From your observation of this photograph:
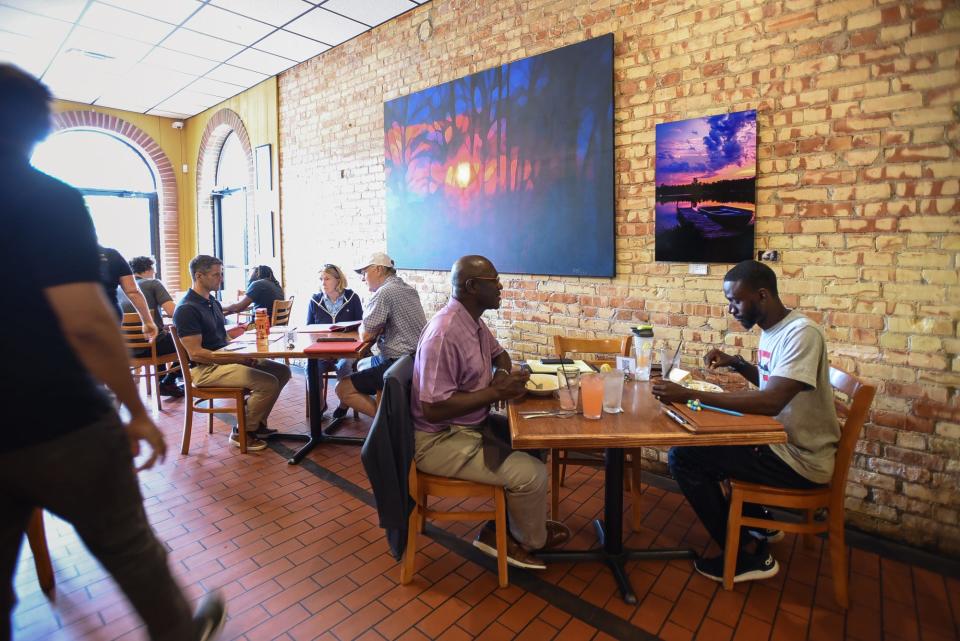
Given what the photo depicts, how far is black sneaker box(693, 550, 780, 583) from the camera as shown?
218cm

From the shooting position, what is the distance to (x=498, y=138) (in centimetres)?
386

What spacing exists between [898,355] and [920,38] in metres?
1.36

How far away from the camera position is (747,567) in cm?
219

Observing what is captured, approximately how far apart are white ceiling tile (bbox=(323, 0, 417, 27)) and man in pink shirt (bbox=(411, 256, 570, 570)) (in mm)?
3142

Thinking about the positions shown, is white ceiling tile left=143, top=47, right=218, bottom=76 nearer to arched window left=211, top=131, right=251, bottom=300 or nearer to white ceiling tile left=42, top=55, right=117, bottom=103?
white ceiling tile left=42, top=55, right=117, bottom=103

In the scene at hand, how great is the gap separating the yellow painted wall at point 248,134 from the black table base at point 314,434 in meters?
2.87

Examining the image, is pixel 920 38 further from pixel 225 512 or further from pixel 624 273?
pixel 225 512

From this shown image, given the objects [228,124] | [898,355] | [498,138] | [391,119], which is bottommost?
[898,355]

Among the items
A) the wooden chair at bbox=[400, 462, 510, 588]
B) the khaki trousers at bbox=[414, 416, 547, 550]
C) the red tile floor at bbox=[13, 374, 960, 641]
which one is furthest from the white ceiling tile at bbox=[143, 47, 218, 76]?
the wooden chair at bbox=[400, 462, 510, 588]

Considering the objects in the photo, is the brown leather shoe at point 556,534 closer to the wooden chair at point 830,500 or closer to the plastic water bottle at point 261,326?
the wooden chair at point 830,500

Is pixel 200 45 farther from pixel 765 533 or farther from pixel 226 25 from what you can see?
pixel 765 533

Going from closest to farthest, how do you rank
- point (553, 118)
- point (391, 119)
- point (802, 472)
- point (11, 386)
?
point (11, 386), point (802, 472), point (553, 118), point (391, 119)

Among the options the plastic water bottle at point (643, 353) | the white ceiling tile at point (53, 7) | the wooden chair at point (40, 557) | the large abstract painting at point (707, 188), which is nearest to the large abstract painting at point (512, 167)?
the large abstract painting at point (707, 188)

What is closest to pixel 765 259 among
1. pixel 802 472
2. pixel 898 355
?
pixel 898 355
